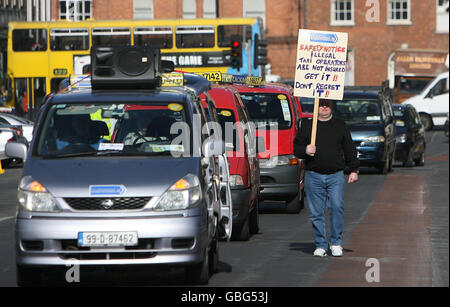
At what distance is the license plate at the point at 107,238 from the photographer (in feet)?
31.5

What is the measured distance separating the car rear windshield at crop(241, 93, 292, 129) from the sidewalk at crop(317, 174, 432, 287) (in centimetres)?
194

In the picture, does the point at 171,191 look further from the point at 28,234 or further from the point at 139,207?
the point at 28,234

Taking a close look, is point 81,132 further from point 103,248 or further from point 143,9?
point 143,9

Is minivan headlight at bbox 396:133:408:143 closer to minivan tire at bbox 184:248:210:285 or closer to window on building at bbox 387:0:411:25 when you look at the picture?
minivan tire at bbox 184:248:210:285

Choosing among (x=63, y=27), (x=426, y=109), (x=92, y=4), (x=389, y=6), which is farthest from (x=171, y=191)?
(x=389, y=6)

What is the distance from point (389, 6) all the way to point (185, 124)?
2568 inches

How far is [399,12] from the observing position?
7456 centimetres

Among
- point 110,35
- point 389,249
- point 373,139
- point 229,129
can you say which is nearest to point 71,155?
point 389,249

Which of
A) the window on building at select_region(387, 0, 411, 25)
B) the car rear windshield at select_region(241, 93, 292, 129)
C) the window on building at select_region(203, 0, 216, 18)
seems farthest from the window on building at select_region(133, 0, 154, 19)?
the car rear windshield at select_region(241, 93, 292, 129)

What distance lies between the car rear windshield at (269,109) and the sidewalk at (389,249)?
194cm

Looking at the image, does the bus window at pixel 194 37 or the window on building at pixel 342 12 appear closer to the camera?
the bus window at pixel 194 37

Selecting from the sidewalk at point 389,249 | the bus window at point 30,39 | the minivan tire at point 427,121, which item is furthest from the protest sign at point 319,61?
the minivan tire at point 427,121

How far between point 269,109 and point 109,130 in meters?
7.72

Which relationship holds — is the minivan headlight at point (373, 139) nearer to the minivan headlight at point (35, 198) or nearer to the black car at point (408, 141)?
the black car at point (408, 141)
